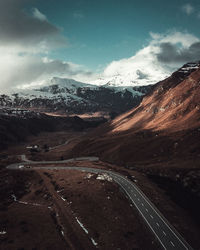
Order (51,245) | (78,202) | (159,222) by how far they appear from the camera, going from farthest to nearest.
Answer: (78,202), (159,222), (51,245)

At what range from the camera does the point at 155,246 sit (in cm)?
4594

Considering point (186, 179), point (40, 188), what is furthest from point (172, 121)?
point (40, 188)

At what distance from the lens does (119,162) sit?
14650 cm

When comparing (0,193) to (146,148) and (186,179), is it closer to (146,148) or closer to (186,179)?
(186,179)

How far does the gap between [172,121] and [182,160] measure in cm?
8637

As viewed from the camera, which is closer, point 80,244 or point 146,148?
Answer: point 80,244

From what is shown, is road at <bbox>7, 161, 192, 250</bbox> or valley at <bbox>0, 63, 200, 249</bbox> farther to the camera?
valley at <bbox>0, 63, 200, 249</bbox>

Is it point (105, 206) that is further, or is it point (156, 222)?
point (105, 206)

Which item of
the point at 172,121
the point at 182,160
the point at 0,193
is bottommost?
the point at 0,193

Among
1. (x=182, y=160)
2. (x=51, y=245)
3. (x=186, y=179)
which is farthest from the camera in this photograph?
(x=182, y=160)

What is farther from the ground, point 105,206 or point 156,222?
point 105,206

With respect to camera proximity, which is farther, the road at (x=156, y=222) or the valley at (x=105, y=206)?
the valley at (x=105, y=206)

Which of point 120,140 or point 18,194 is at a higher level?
point 120,140

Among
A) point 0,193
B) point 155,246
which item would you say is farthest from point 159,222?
point 0,193
